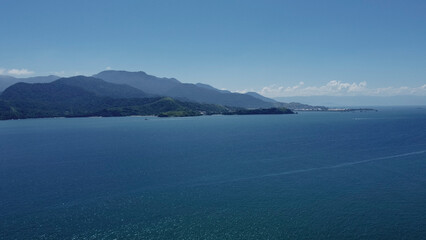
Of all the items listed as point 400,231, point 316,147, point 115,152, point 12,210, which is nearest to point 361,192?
point 400,231

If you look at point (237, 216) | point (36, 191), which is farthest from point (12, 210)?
point (237, 216)

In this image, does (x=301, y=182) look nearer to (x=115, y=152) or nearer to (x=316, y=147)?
(x=316, y=147)

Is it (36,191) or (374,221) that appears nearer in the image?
(374,221)

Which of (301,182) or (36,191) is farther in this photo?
(301,182)

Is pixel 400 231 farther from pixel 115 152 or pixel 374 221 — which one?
pixel 115 152

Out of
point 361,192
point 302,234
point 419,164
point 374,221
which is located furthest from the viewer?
point 419,164

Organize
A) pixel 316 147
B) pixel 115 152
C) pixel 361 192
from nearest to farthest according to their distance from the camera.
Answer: pixel 361 192, pixel 115 152, pixel 316 147

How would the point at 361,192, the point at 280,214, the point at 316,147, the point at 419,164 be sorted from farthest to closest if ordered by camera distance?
1. the point at 316,147
2. the point at 419,164
3. the point at 361,192
4. the point at 280,214

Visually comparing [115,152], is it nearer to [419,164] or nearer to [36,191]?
[36,191]

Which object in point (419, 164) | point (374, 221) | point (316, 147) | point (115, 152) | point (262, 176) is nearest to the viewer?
point (374, 221)
